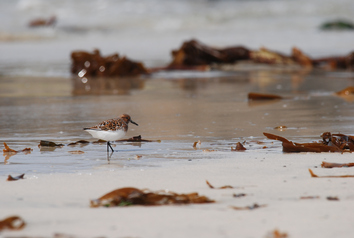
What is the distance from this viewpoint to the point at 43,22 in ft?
87.6

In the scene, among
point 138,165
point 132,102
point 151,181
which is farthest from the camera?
point 132,102

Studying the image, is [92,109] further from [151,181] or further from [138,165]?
[151,181]

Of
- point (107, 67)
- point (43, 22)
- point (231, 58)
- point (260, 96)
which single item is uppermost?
point (43, 22)

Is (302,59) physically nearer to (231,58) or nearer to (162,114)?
(231,58)

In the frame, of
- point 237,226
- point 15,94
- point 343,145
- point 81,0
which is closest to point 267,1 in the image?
point 81,0

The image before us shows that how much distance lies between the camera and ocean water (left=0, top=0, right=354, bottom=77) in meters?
18.9

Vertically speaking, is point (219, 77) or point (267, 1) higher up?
point (267, 1)

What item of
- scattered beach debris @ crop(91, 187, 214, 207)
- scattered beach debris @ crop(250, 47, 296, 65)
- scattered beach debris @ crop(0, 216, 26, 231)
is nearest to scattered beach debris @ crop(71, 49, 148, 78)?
scattered beach debris @ crop(250, 47, 296, 65)

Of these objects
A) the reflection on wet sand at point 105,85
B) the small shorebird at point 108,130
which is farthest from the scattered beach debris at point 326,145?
the reflection on wet sand at point 105,85

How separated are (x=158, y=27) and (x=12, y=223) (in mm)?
25352

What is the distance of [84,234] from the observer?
7.79 ft

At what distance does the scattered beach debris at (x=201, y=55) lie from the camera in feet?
45.1

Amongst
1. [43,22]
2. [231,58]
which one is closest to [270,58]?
[231,58]

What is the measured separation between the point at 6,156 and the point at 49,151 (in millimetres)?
323
